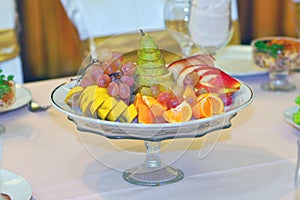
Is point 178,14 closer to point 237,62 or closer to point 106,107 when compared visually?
point 237,62

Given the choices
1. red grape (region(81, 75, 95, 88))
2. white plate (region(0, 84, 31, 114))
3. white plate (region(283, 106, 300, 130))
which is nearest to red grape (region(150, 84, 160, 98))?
red grape (region(81, 75, 95, 88))

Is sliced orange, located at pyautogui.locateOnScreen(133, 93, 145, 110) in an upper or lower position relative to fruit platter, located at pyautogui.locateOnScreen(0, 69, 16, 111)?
upper

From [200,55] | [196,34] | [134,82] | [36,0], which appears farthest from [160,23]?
[134,82]

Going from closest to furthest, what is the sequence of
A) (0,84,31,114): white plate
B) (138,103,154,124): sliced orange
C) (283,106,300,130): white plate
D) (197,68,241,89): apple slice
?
(138,103,154,124): sliced orange
(197,68,241,89): apple slice
(283,106,300,130): white plate
(0,84,31,114): white plate

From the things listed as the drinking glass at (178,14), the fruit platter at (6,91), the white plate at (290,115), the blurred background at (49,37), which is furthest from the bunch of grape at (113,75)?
the blurred background at (49,37)

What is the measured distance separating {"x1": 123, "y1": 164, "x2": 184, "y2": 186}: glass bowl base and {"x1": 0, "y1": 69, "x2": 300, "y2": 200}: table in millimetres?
11

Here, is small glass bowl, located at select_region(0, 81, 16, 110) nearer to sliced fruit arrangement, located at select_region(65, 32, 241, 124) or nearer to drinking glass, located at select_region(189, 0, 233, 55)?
sliced fruit arrangement, located at select_region(65, 32, 241, 124)

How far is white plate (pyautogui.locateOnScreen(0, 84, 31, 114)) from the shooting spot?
1.26 metres

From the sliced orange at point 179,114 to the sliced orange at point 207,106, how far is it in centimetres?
1

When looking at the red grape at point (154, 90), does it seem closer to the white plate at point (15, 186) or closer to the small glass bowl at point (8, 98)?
the white plate at point (15, 186)

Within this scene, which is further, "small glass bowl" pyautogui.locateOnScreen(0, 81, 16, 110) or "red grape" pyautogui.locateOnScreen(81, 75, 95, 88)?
"small glass bowl" pyautogui.locateOnScreen(0, 81, 16, 110)

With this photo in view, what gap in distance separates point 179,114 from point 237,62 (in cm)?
69

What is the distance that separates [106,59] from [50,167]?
0.69 feet

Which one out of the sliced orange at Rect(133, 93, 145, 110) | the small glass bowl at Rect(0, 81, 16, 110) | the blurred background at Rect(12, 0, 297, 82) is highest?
the sliced orange at Rect(133, 93, 145, 110)
